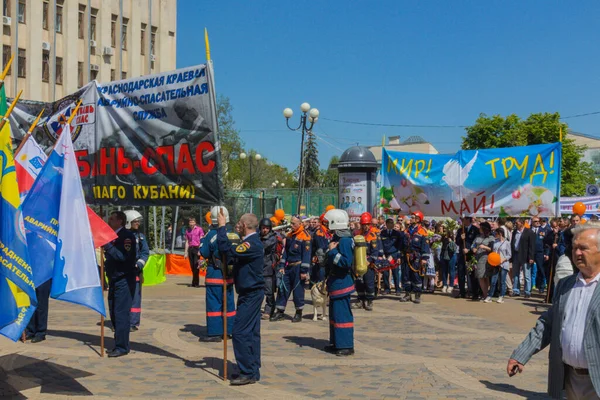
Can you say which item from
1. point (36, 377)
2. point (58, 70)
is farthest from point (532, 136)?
point (36, 377)

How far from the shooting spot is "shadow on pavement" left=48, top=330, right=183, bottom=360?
9539 millimetres

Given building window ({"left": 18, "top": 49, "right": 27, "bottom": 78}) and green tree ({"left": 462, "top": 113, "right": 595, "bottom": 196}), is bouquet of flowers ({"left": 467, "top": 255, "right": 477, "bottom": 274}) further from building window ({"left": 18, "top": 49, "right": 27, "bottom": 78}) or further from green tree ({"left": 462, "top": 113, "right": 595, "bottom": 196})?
green tree ({"left": 462, "top": 113, "right": 595, "bottom": 196})

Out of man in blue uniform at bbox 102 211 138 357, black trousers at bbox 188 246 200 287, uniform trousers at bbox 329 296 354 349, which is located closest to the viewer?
man in blue uniform at bbox 102 211 138 357

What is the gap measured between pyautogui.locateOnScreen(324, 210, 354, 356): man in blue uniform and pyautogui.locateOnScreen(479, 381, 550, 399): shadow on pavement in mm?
2060

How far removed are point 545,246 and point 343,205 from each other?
27.5ft

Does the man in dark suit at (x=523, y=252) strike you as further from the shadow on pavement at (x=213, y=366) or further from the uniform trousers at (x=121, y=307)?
the uniform trousers at (x=121, y=307)

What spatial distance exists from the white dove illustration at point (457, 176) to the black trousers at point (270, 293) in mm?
5540

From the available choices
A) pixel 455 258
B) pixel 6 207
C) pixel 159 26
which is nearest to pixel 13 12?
pixel 159 26

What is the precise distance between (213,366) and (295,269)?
13.9 ft

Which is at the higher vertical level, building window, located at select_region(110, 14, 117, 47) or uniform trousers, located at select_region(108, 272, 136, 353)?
building window, located at select_region(110, 14, 117, 47)

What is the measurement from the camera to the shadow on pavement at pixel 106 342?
31.3ft

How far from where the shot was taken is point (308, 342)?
10.5 m

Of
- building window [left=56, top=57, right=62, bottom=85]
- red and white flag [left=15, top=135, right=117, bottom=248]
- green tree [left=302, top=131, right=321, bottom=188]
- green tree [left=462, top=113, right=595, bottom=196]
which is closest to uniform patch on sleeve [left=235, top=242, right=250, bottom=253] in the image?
red and white flag [left=15, top=135, right=117, bottom=248]

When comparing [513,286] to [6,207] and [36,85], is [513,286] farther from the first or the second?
[36,85]
